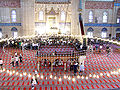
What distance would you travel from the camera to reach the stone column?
86.0ft

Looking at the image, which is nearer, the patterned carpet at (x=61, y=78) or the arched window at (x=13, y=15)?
the patterned carpet at (x=61, y=78)

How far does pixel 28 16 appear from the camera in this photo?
1039 inches

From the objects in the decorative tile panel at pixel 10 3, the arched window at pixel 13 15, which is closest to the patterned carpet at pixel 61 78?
the arched window at pixel 13 15

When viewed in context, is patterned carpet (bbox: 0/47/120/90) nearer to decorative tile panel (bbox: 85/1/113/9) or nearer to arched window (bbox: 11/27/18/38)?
arched window (bbox: 11/27/18/38)

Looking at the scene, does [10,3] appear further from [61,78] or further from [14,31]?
[61,78]

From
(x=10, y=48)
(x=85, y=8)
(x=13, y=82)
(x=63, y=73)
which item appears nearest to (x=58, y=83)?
(x=63, y=73)

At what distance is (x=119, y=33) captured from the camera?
96.1 ft

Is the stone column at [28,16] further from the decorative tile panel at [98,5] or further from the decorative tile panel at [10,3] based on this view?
the decorative tile panel at [98,5]

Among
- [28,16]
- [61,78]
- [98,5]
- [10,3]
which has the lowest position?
[61,78]

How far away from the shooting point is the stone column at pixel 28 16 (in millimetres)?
26203

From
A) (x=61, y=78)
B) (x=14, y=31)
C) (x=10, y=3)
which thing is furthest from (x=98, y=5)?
(x=61, y=78)

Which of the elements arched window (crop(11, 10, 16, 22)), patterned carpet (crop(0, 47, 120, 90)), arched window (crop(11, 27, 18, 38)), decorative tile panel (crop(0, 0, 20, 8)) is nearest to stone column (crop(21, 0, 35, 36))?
decorative tile panel (crop(0, 0, 20, 8))

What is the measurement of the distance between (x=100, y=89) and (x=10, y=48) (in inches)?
567

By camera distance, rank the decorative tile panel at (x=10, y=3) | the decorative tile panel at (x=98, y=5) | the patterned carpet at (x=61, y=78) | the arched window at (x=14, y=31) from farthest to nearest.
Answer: the decorative tile panel at (x=98, y=5) → the arched window at (x=14, y=31) → the decorative tile panel at (x=10, y=3) → the patterned carpet at (x=61, y=78)
